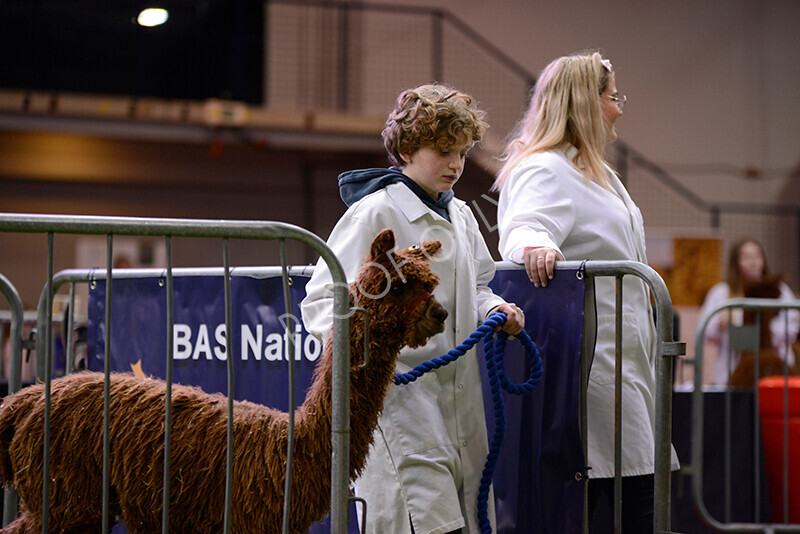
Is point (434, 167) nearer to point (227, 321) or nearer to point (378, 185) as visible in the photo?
point (378, 185)

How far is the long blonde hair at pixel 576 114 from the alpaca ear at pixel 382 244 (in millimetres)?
947

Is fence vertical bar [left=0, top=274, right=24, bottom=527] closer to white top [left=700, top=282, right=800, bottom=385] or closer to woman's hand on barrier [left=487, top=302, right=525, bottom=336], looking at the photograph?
woman's hand on barrier [left=487, top=302, right=525, bottom=336]

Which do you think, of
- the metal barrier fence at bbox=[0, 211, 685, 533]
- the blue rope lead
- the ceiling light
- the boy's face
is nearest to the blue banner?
the blue rope lead

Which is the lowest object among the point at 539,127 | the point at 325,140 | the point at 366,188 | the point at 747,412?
the point at 747,412

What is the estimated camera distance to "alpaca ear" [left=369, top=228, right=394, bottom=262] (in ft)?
6.46

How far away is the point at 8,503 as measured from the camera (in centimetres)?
263

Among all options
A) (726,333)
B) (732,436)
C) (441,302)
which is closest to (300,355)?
(441,302)

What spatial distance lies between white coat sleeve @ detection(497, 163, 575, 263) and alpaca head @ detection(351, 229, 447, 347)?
642 mm

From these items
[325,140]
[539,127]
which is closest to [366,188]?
[539,127]

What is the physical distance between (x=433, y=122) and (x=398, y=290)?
0.51 meters

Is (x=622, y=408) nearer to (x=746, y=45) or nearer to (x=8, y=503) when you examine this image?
(x=8, y=503)

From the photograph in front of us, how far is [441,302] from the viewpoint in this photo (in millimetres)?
2344

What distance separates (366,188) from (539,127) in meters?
0.76

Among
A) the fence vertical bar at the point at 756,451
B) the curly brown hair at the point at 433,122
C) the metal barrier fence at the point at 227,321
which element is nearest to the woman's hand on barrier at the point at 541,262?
the curly brown hair at the point at 433,122
